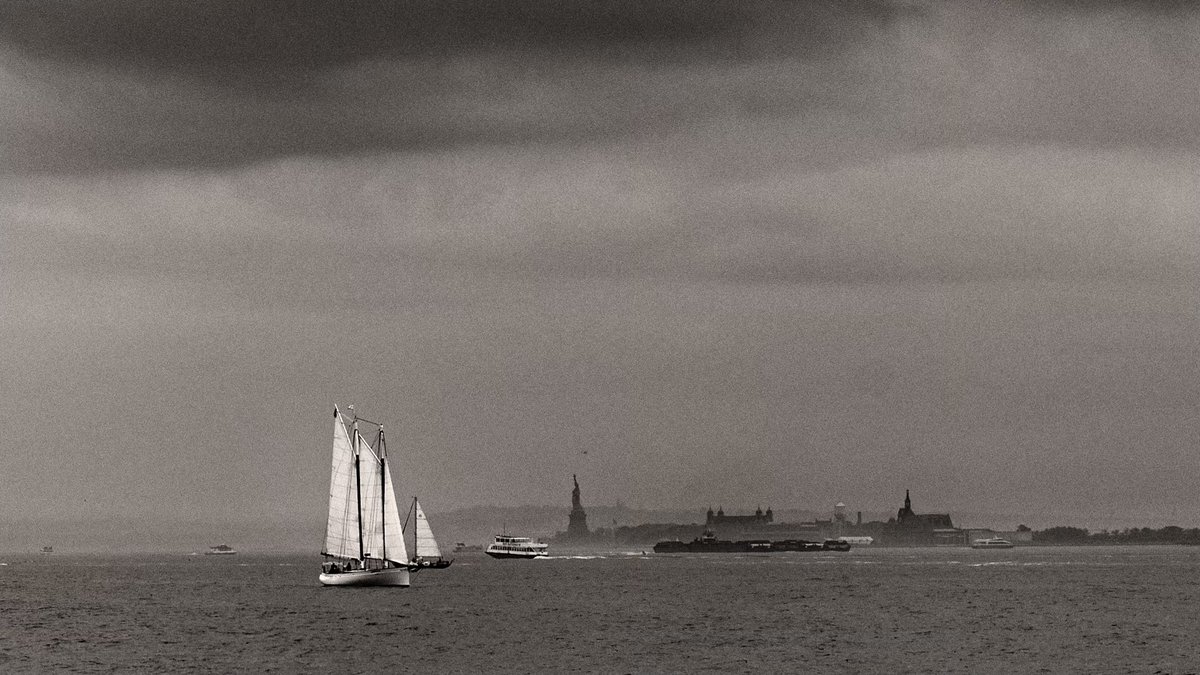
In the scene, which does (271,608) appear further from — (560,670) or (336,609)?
(560,670)

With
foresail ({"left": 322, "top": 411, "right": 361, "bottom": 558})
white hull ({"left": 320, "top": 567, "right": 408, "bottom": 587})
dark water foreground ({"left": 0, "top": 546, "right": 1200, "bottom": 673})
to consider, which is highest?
foresail ({"left": 322, "top": 411, "right": 361, "bottom": 558})

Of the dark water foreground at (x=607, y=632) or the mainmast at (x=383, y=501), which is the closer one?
the dark water foreground at (x=607, y=632)

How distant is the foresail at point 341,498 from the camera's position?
559ft

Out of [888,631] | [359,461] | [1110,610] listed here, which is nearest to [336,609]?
[359,461]

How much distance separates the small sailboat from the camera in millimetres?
171125

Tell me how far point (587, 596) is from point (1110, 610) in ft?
172

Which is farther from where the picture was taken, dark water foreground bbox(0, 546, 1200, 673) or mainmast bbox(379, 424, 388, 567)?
mainmast bbox(379, 424, 388, 567)

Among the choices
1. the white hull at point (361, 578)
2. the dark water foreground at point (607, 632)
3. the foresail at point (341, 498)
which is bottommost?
the dark water foreground at point (607, 632)

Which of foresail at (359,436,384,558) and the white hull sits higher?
foresail at (359,436,384,558)

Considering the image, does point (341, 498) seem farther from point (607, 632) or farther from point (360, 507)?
point (607, 632)

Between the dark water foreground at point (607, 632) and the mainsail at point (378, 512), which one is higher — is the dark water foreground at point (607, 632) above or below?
below

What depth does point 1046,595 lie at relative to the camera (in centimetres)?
17425

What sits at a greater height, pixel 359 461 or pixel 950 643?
pixel 359 461

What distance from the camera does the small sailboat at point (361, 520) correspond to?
171 metres
